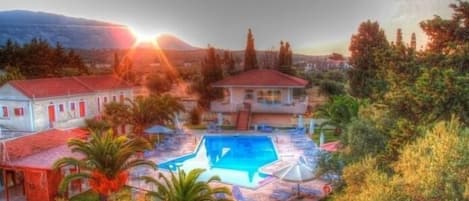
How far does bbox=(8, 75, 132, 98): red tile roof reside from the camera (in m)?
27.9

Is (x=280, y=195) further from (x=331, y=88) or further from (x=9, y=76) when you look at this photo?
(x=331, y=88)

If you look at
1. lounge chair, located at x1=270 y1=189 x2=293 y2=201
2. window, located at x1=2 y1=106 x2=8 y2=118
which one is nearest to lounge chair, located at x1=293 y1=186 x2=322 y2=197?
lounge chair, located at x1=270 y1=189 x2=293 y2=201

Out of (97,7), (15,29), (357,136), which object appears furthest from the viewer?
(15,29)

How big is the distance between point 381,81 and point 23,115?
77.9 feet

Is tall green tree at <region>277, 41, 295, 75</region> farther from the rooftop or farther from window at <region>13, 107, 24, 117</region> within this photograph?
window at <region>13, 107, 24, 117</region>

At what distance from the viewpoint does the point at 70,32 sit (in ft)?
372

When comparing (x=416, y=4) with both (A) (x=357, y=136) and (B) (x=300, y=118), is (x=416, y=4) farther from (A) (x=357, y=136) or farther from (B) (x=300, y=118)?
(A) (x=357, y=136)

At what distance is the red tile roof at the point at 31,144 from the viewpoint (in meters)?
17.8

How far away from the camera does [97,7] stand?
53.3 meters

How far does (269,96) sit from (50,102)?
59.0ft

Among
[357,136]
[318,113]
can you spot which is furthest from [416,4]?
[357,136]

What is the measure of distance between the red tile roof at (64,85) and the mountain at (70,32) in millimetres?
71167

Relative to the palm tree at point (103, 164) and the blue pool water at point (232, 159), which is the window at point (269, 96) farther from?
the palm tree at point (103, 164)

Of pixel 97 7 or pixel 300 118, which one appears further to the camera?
pixel 97 7
